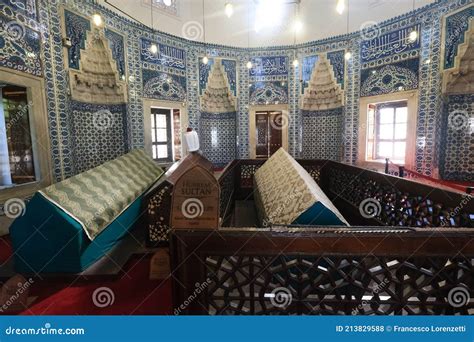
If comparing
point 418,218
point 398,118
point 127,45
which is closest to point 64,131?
point 127,45

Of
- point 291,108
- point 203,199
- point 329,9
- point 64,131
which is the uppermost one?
Result: point 329,9

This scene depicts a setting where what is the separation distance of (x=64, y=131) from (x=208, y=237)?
16.4ft

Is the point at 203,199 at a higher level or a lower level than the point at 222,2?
lower

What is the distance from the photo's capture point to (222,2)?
8.05 meters

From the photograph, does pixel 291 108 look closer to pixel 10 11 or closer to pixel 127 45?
pixel 127 45
